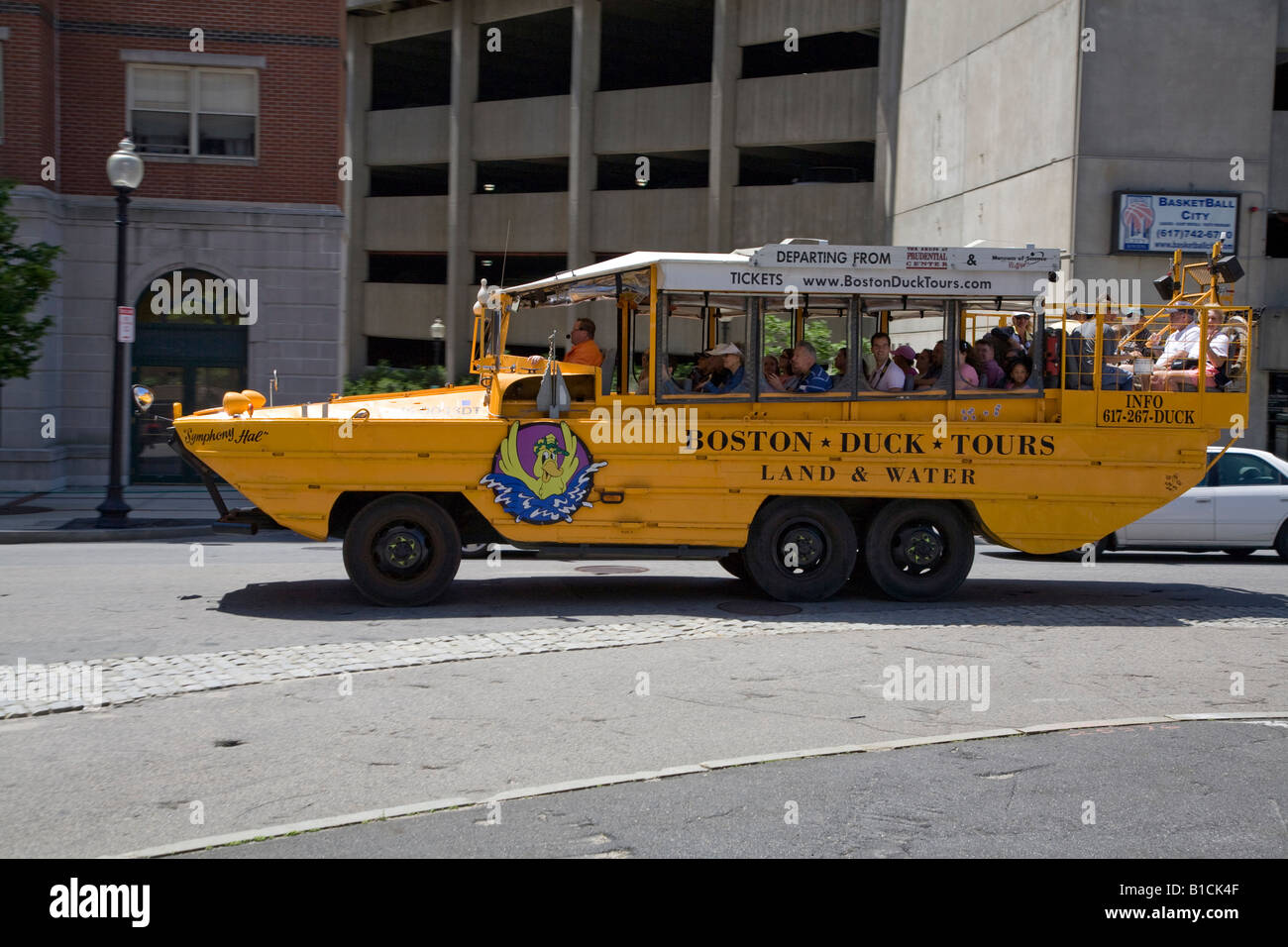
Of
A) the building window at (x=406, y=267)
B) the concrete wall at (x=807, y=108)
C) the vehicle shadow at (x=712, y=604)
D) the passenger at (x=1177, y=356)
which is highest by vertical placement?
the concrete wall at (x=807, y=108)

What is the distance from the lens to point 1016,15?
27.1 meters

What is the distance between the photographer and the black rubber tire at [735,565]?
39.2 feet

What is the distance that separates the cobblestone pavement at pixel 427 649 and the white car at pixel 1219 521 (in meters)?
4.08

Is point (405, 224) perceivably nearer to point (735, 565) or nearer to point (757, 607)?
point (735, 565)

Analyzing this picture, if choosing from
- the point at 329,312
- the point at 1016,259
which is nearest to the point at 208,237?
the point at 329,312

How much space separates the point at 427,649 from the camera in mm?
8766

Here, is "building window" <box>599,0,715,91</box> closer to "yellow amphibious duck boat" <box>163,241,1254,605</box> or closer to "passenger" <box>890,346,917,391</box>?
"passenger" <box>890,346,917,391</box>

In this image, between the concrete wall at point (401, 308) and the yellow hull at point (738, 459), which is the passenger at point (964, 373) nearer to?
the yellow hull at point (738, 459)

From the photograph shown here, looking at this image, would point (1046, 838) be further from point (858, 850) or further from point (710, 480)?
point (710, 480)

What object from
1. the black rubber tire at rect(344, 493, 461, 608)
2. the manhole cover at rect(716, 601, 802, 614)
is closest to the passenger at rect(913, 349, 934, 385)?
the manhole cover at rect(716, 601, 802, 614)

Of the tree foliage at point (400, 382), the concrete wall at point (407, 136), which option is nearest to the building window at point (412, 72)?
the concrete wall at point (407, 136)

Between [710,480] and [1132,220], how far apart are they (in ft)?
57.9

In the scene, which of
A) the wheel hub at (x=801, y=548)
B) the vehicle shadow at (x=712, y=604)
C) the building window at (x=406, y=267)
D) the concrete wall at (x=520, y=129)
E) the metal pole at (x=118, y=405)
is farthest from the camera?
the building window at (x=406, y=267)

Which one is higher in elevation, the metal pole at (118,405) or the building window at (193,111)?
the building window at (193,111)
